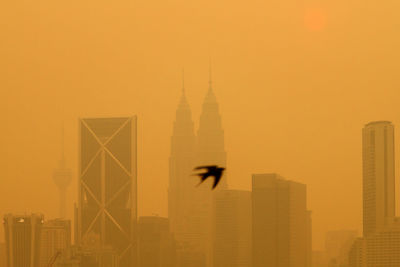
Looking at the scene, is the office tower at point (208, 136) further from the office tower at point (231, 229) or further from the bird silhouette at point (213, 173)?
the bird silhouette at point (213, 173)

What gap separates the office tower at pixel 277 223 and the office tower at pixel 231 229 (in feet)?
1.53

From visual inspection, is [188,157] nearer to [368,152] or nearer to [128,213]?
[128,213]

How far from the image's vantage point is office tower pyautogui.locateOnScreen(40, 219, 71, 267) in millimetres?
32219

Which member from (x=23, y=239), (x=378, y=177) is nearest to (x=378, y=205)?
(x=378, y=177)

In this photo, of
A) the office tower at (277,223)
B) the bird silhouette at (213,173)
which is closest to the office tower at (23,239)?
the office tower at (277,223)

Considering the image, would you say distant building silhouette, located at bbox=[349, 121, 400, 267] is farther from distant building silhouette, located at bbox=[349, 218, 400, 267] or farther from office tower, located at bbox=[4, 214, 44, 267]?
office tower, located at bbox=[4, 214, 44, 267]

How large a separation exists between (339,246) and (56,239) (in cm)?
1350

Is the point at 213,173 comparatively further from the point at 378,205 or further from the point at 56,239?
the point at 56,239

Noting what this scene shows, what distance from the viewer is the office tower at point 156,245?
32.2m

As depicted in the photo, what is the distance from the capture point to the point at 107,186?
4531 cm

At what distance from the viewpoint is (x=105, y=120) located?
145ft

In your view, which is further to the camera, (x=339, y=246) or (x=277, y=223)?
(x=277, y=223)

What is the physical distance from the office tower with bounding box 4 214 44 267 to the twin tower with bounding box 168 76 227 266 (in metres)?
6.22

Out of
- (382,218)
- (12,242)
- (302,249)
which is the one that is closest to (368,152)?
(382,218)
